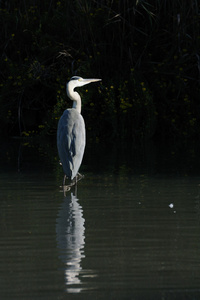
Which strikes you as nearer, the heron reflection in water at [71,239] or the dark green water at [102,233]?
the dark green water at [102,233]

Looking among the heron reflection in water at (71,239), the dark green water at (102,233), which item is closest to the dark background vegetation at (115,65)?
the dark green water at (102,233)

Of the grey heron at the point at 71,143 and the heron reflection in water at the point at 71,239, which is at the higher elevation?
the grey heron at the point at 71,143

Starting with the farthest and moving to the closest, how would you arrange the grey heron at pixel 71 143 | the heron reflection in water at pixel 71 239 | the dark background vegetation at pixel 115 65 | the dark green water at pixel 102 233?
the dark background vegetation at pixel 115 65
the grey heron at pixel 71 143
the heron reflection in water at pixel 71 239
the dark green water at pixel 102 233

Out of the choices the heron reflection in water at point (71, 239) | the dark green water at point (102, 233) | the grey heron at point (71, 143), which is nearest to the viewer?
the dark green water at point (102, 233)

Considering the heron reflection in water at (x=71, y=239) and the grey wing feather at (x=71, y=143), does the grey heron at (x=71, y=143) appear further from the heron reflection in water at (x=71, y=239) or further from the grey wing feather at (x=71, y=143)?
the heron reflection in water at (x=71, y=239)

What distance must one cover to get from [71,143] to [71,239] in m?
2.50

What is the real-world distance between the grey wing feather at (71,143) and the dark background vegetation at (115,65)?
16.6 feet

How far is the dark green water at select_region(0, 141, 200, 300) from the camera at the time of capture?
10.5ft

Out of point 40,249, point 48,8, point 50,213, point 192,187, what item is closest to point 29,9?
point 48,8

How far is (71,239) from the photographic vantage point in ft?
14.1

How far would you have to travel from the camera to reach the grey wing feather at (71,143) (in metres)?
6.54

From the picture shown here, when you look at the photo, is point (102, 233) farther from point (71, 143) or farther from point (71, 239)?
point (71, 143)

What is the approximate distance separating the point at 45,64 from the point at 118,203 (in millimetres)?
8299

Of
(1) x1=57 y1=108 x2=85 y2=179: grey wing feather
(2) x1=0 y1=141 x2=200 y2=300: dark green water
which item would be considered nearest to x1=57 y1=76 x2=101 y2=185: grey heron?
(1) x1=57 y1=108 x2=85 y2=179: grey wing feather
